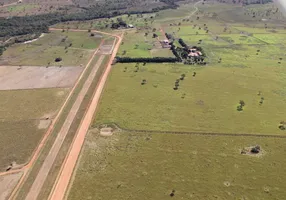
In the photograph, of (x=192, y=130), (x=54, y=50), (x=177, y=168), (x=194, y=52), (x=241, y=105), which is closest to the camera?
(x=177, y=168)

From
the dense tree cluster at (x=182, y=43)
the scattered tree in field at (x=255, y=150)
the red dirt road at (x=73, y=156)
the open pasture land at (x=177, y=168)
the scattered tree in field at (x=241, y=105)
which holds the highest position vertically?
the red dirt road at (x=73, y=156)

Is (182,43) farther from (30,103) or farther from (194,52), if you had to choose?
(30,103)

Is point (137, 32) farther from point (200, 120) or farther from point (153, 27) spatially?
point (200, 120)

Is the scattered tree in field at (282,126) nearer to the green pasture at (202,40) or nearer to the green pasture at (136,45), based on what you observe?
the green pasture at (136,45)

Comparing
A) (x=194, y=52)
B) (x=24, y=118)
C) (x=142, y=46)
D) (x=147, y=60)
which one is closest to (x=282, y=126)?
(x=194, y=52)

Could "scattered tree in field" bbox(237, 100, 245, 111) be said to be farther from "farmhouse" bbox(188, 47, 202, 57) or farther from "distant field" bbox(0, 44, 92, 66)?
"distant field" bbox(0, 44, 92, 66)

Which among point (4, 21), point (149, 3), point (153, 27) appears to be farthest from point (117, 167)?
point (149, 3)

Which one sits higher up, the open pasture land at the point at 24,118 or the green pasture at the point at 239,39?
the open pasture land at the point at 24,118

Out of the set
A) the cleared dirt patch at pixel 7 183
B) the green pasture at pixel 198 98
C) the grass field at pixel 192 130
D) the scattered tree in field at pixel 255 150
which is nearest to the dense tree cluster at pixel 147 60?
the green pasture at pixel 198 98
